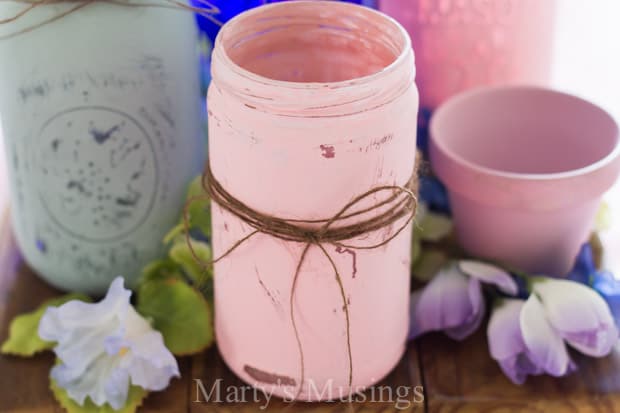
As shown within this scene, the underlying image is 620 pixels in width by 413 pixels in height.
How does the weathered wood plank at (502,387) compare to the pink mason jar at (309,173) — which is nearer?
the pink mason jar at (309,173)

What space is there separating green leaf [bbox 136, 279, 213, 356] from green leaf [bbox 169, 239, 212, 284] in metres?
0.01

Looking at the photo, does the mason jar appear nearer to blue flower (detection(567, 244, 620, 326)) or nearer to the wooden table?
the wooden table

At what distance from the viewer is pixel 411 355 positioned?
0.62 metres

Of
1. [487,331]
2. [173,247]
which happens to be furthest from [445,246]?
[173,247]

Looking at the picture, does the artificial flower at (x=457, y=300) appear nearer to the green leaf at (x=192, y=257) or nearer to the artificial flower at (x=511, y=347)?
the artificial flower at (x=511, y=347)

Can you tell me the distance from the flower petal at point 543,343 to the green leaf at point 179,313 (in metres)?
0.20

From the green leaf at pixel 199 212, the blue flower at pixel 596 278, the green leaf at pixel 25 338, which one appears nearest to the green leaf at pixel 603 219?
the blue flower at pixel 596 278

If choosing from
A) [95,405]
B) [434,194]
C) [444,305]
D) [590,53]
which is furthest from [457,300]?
[590,53]

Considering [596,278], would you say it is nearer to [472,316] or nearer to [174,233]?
[472,316]

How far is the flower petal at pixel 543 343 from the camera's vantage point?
0.58 m

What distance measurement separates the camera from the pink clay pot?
60 centimetres

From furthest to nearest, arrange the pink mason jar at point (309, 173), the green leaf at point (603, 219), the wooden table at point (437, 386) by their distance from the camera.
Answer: the green leaf at point (603, 219)
the wooden table at point (437, 386)
the pink mason jar at point (309, 173)

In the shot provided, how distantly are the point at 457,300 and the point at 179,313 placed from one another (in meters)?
0.18

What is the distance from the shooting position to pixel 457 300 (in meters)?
0.61
